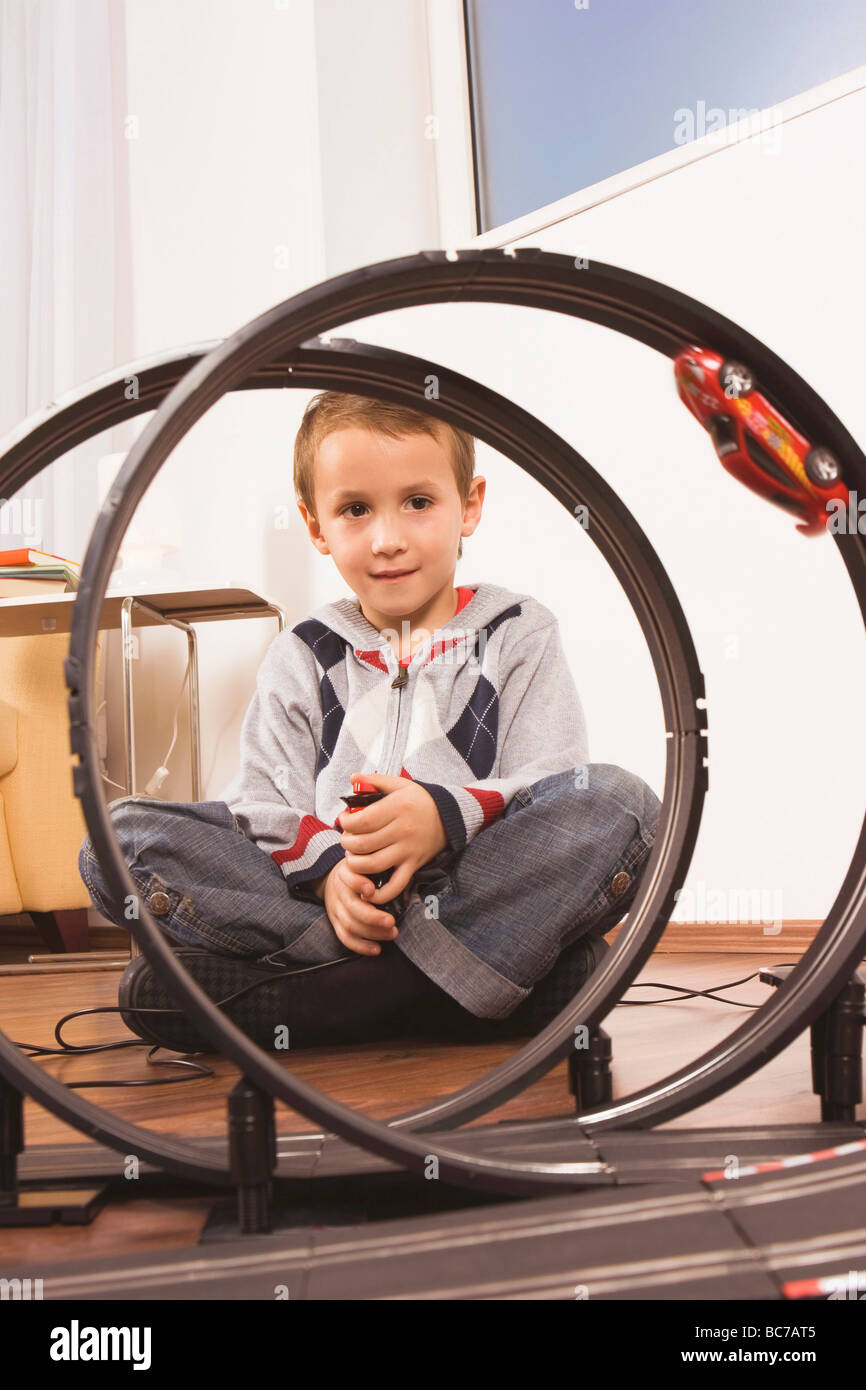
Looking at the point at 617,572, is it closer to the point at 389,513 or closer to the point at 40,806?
→ the point at 389,513

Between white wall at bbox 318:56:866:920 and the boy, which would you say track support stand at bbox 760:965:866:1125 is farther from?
white wall at bbox 318:56:866:920

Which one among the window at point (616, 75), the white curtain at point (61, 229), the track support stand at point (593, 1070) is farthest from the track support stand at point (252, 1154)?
the white curtain at point (61, 229)

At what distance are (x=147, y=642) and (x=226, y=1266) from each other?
1625 mm

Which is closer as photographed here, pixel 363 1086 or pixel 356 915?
pixel 363 1086

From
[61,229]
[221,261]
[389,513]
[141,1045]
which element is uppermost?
[61,229]

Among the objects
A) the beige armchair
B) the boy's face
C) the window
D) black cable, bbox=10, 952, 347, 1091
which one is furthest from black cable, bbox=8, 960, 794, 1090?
the window

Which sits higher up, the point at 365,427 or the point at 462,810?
the point at 365,427

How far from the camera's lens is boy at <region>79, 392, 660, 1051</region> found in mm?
804

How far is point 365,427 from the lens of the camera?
948mm

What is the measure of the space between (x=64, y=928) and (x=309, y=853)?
1.03m

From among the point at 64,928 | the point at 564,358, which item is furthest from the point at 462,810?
the point at 64,928

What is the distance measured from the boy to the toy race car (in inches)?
14.0

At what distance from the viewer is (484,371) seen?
66.2 inches

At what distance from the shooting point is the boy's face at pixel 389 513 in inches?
37.3
